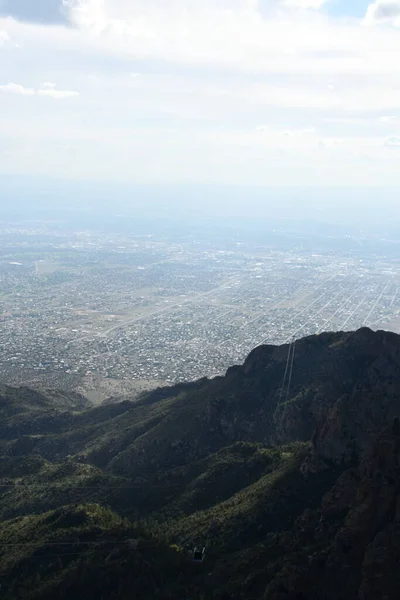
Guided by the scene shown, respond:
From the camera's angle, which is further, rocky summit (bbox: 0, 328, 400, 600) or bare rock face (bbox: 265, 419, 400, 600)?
rocky summit (bbox: 0, 328, 400, 600)

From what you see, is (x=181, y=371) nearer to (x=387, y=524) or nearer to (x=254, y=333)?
(x=254, y=333)

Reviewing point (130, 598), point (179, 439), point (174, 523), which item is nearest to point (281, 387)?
point (179, 439)

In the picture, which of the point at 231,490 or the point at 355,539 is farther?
the point at 231,490

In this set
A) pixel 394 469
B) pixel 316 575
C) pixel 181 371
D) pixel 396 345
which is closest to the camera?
pixel 316 575

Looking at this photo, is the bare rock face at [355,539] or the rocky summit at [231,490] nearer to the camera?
the bare rock face at [355,539]

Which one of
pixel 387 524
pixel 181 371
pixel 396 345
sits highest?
pixel 396 345

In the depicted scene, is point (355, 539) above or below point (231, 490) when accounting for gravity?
above

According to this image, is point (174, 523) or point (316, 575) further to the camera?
point (174, 523)

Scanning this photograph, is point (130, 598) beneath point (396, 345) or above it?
beneath
